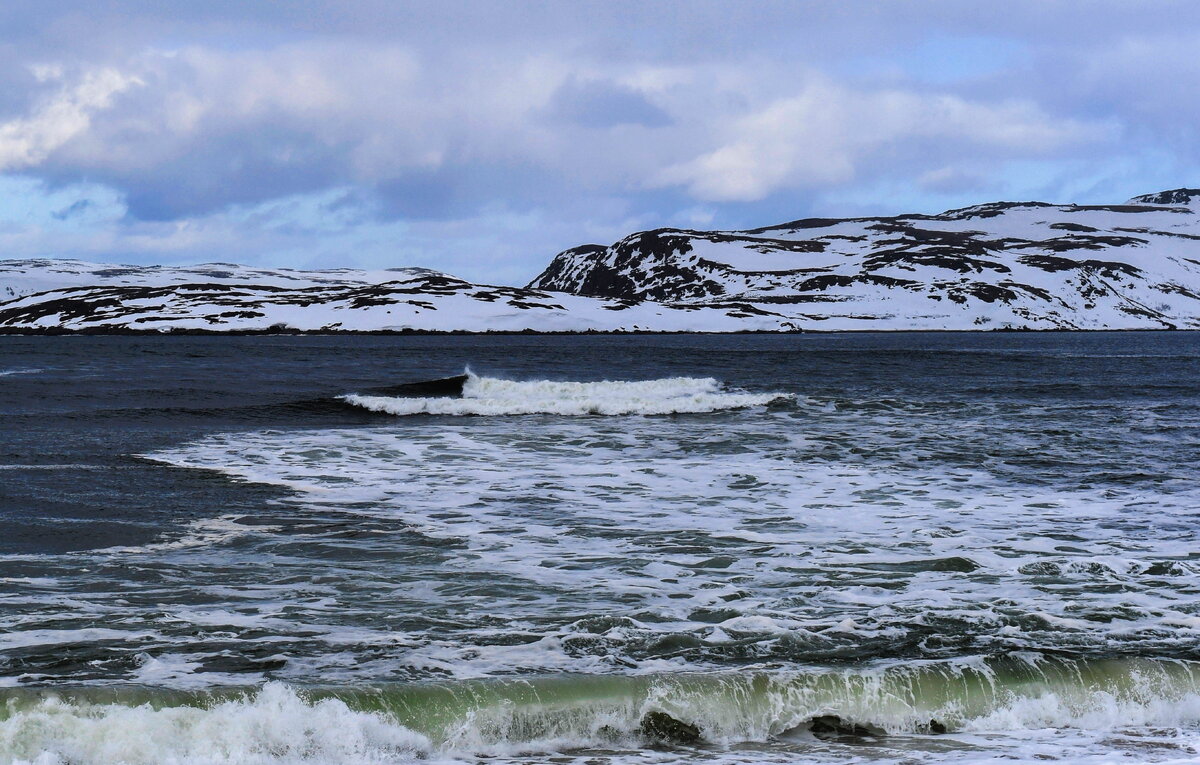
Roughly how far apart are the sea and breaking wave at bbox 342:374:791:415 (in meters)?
9.51

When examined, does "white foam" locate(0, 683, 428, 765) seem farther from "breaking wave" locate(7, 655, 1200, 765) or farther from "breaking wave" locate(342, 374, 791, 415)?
"breaking wave" locate(342, 374, 791, 415)

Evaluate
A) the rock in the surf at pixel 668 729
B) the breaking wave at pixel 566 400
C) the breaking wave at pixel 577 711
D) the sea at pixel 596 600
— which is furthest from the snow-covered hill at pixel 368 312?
the rock in the surf at pixel 668 729

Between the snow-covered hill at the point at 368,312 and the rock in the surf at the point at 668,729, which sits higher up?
the snow-covered hill at the point at 368,312

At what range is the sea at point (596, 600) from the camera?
7.89 m

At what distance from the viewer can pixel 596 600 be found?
1121cm

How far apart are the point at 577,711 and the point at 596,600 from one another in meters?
2.99

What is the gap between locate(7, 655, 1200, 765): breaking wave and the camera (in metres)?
7.48

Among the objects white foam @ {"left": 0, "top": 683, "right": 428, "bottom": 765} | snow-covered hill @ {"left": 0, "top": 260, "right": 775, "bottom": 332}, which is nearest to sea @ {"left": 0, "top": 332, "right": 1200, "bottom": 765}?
white foam @ {"left": 0, "top": 683, "right": 428, "bottom": 765}

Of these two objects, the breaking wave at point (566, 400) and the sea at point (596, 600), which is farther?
the breaking wave at point (566, 400)

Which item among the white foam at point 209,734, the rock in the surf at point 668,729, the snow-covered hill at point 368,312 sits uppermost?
the snow-covered hill at point 368,312

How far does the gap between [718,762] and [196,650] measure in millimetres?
4835

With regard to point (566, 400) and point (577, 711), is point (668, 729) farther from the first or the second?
point (566, 400)

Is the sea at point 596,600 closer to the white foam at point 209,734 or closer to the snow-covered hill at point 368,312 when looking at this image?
the white foam at point 209,734

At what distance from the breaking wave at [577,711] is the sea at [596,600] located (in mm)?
25
